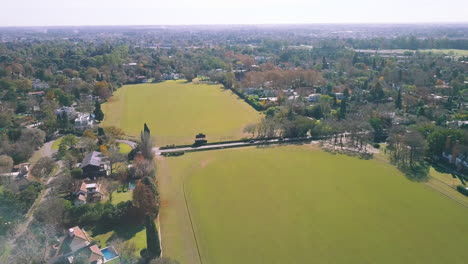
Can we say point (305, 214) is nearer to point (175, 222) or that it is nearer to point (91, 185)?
point (175, 222)

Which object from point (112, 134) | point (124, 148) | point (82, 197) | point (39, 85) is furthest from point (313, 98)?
point (39, 85)

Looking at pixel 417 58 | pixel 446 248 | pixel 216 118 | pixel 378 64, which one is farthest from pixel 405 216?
pixel 417 58

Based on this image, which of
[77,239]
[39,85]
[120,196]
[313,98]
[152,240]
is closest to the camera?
[152,240]

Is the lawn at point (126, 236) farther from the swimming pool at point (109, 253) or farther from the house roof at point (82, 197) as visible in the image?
the house roof at point (82, 197)

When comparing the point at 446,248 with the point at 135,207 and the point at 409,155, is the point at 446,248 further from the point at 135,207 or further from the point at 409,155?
the point at 135,207

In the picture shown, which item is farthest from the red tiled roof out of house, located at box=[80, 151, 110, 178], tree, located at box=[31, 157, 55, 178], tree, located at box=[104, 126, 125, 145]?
tree, located at box=[104, 126, 125, 145]

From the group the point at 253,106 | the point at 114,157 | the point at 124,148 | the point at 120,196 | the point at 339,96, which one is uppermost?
the point at 114,157
